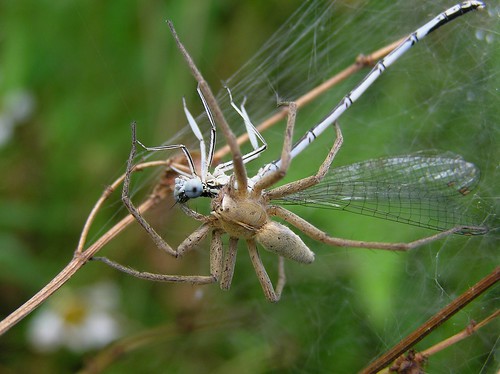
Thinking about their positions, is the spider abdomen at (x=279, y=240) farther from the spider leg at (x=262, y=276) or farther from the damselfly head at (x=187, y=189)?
the damselfly head at (x=187, y=189)

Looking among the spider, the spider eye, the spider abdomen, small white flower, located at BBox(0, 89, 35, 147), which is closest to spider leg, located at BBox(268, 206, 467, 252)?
the spider

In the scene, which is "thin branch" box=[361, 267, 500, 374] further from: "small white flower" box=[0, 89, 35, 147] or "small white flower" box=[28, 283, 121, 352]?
"small white flower" box=[0, 89, 35, 147]

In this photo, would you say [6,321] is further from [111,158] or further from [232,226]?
[111,158]

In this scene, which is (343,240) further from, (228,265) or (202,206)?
(202,206)

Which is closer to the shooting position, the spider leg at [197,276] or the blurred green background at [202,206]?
the spider leg at [197,276]

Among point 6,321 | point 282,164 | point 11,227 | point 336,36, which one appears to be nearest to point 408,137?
point 336,36

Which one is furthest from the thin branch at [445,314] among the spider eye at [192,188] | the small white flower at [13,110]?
the small white flower at [13,110]
